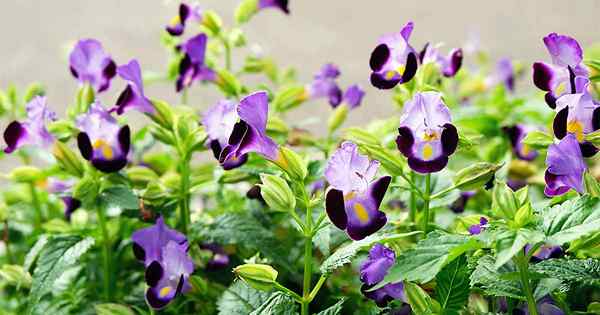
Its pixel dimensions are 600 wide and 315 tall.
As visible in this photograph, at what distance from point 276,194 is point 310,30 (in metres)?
2.12

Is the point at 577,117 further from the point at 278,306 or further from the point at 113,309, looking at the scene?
the point at 113,309

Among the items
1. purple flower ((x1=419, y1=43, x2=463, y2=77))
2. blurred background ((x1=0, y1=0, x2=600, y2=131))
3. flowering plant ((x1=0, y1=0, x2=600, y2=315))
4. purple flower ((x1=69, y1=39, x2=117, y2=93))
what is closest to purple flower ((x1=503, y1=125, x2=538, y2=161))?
flowering plant ((x1=0, y1=0, x2=600, y2=315))

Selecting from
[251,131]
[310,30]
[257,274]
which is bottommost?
[310,30]

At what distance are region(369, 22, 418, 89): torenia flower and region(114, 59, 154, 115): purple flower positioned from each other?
0.23 m

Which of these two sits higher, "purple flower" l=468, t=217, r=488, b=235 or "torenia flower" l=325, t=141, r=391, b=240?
"torenia flower" l=325, t=141, r=391, b=240

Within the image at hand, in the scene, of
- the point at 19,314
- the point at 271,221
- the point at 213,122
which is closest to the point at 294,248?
the point at 271,221

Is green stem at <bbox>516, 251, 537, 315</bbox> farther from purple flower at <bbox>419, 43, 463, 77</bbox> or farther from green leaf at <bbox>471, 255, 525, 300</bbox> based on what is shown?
purple flower at <bbox>419, 43, 463, 77</bbox>

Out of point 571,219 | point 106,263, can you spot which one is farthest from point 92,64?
point 571,219

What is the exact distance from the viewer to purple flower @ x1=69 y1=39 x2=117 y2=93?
908mm

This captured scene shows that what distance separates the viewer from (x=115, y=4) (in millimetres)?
2707

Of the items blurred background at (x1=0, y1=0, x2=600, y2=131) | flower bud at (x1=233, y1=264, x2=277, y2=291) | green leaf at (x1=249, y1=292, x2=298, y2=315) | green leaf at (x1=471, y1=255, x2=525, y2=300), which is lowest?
blurred background at (x1=0, y1=0, x2=600, y2=131)

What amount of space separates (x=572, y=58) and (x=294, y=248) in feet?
1.28

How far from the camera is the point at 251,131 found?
0.64 metres

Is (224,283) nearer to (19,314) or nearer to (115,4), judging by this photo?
(19,314)
